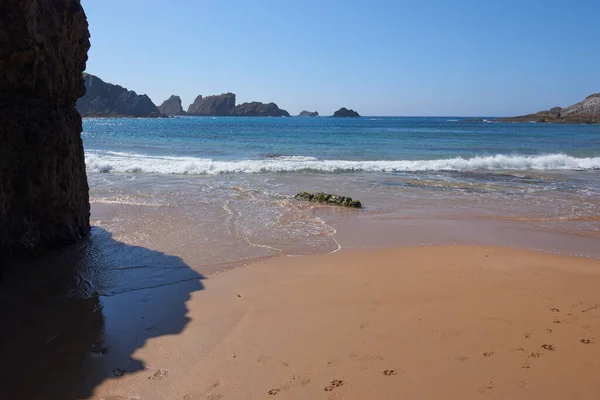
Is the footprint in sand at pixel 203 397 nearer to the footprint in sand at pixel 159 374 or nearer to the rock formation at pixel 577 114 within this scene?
the footprint in sand at pixel 159 374

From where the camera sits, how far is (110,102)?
128 metres

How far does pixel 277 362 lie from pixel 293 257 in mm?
3233

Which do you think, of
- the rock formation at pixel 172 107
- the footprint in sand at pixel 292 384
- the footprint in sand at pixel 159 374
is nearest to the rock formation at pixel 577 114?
the footprint in sand at pixel 292 384

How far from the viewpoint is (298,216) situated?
10.4 meters

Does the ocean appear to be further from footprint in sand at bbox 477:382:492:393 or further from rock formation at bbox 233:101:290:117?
rock formation at bbox 233:101:290:117

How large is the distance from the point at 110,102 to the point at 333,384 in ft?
453

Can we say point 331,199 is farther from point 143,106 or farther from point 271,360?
point 143,106

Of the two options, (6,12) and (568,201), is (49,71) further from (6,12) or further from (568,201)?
(568,201)

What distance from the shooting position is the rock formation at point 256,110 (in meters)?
165

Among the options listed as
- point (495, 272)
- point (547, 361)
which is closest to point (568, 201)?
point (495, 272)

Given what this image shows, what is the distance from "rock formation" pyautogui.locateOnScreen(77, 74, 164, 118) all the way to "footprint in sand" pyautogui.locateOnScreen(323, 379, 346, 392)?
422 ft

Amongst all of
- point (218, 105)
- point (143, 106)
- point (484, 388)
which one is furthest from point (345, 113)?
point (484, 388)

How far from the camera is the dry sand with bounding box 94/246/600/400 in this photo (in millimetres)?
3803

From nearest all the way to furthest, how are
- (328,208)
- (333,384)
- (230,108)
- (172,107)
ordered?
(333,384), (328,208), (230,108), (172,107)
